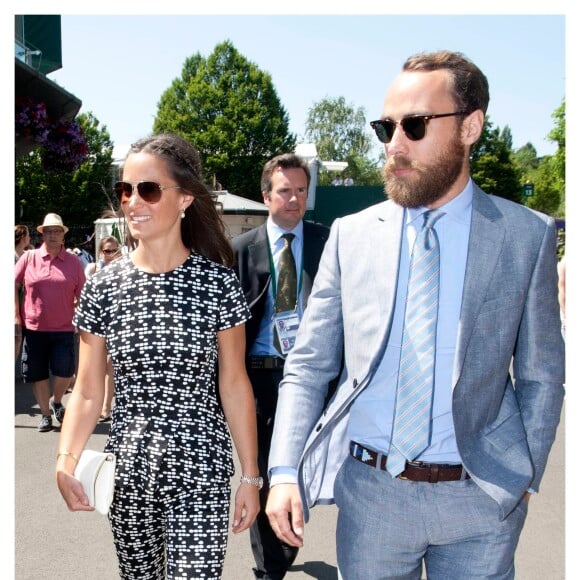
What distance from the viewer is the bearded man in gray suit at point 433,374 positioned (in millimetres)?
2229

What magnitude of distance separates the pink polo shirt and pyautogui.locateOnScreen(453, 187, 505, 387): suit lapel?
6734 mm

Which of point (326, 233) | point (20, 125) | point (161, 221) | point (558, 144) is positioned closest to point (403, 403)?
point (161, 221)

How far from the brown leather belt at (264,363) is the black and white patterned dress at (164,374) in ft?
4.53

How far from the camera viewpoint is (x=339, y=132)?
70688 mm

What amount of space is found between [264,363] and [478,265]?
85.5 inches

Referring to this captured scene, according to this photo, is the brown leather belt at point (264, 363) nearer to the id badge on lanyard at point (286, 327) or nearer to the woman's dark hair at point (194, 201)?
the id badge on lanyard at point (286, 327)

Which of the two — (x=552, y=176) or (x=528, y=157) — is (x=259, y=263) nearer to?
(x=552, y=176)

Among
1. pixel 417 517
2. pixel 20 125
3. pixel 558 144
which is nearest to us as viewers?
pixel 417 517

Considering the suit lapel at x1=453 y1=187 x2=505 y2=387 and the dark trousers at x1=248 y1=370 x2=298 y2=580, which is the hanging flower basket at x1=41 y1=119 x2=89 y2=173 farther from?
the suit lapel at x1=453 y1=187 x2=505 y2=387

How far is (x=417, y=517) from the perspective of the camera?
2.23 meters

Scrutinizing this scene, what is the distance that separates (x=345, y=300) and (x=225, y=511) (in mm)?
881

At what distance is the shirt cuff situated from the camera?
2332 mm

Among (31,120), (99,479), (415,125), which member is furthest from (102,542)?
(31,120)

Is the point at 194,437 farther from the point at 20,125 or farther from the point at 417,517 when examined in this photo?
the point at 20,125
